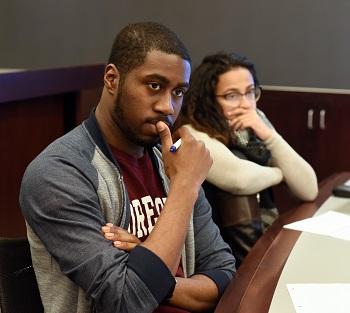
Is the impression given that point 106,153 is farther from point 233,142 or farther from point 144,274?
point 233,142

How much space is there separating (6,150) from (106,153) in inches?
75.2

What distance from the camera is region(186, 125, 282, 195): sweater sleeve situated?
1992 mm

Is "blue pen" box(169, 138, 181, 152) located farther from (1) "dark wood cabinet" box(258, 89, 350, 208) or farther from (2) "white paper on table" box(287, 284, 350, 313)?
(1) "dark wood cabinet" box(258, 89, 350, 208)

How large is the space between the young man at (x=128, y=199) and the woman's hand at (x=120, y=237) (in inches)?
0.5

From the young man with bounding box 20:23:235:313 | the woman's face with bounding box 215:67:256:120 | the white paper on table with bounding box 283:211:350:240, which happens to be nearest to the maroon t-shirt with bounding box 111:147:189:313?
the young man with bounding box 20:23:235:313

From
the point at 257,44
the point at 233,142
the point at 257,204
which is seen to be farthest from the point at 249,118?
the point at 257,44

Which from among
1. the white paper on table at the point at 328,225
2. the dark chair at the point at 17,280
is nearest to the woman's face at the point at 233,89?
the white paper on table at the point at 328,225

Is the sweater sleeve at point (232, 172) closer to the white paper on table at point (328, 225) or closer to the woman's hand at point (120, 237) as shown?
the white paper on table at point (328, 225)

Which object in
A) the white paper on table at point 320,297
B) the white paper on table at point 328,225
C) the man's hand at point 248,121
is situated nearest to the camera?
the white paper on table at point 320,297

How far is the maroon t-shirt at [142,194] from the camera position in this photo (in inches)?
53.1

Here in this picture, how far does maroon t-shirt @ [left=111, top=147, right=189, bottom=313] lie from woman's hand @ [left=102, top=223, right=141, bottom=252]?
8 centimetres

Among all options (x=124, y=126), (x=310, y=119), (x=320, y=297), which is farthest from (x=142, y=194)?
(x=310, y=119)

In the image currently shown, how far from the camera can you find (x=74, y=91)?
3549mm

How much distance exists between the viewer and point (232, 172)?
200 centimetres
